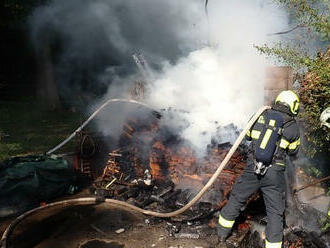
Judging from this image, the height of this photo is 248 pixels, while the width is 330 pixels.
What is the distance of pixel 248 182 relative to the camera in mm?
5277

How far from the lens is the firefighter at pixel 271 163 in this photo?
4875 mm

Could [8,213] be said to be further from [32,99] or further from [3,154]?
[32,99]

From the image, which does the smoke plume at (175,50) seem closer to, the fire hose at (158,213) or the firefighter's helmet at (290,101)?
the fire hose at (158,213)

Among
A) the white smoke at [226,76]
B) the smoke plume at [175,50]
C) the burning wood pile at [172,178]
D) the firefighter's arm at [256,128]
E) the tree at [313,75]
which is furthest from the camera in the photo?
the smoke plume at [175,50]

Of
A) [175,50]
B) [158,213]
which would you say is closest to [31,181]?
[158,213]

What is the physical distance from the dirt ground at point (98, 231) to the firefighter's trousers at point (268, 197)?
1.98 ft

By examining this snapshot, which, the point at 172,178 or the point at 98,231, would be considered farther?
the point at 172,178

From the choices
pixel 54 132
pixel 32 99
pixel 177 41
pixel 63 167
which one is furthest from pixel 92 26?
pixel 63 167

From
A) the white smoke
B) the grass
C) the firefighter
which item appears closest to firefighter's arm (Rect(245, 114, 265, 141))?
the firefighter

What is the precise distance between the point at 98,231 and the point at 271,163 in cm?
317

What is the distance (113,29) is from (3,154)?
826cm

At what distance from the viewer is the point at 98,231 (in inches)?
220

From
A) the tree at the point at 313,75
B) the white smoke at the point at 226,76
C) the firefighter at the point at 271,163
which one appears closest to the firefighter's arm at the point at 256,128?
the firefighter at the point at 271,163

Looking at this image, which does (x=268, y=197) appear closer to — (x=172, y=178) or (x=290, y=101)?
(x=290, y=101)
